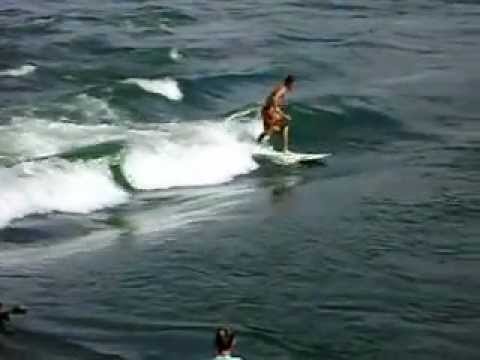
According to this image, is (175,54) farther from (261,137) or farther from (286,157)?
(286,157)

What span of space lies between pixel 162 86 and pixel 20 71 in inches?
165

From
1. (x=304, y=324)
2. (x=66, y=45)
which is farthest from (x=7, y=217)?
(x=66, y=45)

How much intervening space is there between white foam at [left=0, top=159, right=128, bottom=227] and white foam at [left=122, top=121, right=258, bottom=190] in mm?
710

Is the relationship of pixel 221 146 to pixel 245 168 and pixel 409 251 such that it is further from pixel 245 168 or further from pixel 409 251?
pixel 409 251

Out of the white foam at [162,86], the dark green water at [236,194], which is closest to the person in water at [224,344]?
the dark green water at [236,194]

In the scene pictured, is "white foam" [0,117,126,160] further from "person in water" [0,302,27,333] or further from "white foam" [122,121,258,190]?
"person in water" [0,302,27,333]

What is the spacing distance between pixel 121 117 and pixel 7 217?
7948 millimetres

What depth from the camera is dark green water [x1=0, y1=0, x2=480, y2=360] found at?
44.0 ft

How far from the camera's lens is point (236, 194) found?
19.9 meters

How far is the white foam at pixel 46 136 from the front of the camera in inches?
889

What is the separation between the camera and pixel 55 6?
41.8 m

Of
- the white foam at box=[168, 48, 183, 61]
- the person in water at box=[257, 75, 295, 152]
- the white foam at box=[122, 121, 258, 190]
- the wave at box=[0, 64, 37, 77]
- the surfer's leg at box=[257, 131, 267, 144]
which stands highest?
the white foam at box=[168, 48, 183, 61]

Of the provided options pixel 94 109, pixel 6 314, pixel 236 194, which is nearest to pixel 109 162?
pixel 236 194

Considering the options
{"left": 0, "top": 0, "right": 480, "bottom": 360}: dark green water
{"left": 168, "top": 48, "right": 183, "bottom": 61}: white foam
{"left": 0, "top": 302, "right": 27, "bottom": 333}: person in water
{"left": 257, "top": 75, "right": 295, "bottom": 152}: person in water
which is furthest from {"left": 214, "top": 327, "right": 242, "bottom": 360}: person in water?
{"left": 168, "top": 48, "right": 183, "bottom": 61}: white foam
